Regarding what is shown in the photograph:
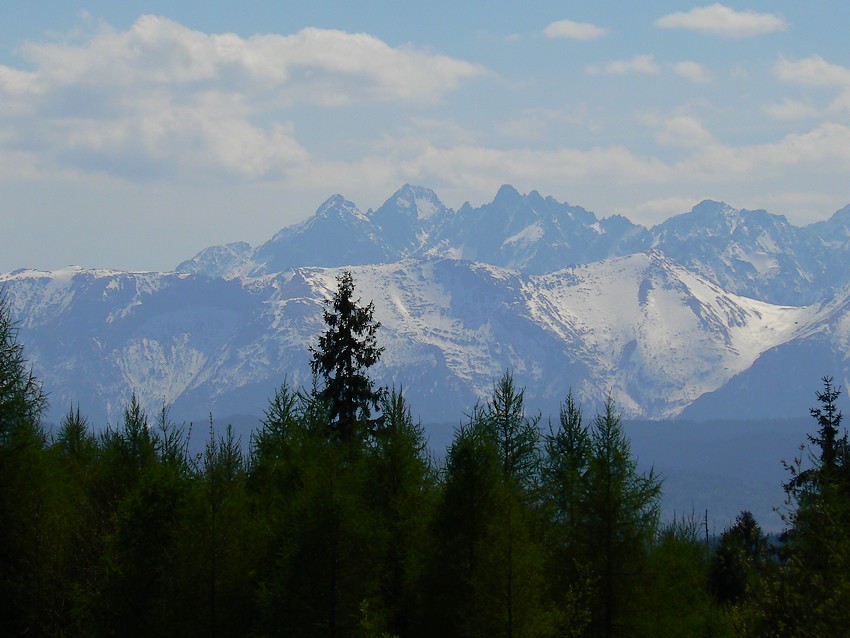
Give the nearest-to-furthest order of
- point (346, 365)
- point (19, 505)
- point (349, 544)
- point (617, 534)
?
point (349, 544) < point (617, 534) < point (19, 505) < point (346, 365)

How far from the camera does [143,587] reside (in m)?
34.2

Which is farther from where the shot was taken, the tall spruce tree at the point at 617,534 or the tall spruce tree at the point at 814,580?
the tall spruce tree at the point at 617,534

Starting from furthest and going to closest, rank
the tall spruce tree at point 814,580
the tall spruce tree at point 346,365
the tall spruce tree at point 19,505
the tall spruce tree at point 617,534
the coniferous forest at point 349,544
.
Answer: the tall spruce tree at point 346,365
the tall spruce tree at point 19,505
the tall spruce tree at point 617,534
the coniferous forest at point 349,544
the tall spruce tree at point 814,580

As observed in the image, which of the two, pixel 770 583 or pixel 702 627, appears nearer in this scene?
pixel 770 583

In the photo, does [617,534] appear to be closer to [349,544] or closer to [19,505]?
[349,544]

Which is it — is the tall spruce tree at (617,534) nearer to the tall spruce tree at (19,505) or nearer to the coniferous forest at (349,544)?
the coniferous forest at (349,544)

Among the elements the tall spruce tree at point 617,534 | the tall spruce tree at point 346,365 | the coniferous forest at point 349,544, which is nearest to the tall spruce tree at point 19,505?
the coniferous forest at point 349,544

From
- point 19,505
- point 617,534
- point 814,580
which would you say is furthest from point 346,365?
point 814,580

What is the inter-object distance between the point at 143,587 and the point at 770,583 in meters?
18.5

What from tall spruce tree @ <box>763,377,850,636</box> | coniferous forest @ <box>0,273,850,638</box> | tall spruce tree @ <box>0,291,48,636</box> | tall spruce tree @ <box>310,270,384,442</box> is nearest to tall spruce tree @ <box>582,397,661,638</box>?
coniferous forest @ <box>0,273,850,638</box>

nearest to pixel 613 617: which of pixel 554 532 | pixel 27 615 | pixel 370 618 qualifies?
pixel 554 532

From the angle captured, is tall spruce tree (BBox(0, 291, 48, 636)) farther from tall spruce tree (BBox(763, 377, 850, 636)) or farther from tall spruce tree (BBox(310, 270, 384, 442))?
tall spruce tree (BBox(763, 377, 850, 636))

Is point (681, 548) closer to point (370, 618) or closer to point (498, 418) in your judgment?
point (498, 418)

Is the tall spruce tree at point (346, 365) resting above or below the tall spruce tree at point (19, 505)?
above
